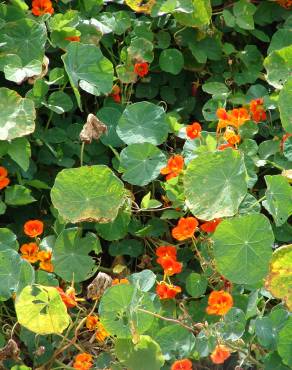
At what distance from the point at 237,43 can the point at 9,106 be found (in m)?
0.94

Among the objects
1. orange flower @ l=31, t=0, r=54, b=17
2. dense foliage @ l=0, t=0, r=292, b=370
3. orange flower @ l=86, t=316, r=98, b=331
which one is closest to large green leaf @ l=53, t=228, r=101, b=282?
dense foliage @ l=0, t=0, r=292, b=370

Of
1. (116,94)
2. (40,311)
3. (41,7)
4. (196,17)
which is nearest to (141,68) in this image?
(116,94)

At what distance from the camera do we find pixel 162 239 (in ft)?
6.99

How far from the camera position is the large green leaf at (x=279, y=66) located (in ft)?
7.41

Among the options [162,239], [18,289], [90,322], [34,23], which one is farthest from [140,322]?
[34,23]

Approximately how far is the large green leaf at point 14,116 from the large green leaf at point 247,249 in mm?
589

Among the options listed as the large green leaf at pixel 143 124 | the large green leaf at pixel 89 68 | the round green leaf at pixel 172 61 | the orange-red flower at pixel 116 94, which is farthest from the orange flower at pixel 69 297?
the round green leaf at pixel 172 61

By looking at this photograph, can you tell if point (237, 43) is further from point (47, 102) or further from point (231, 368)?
point (231, 368)

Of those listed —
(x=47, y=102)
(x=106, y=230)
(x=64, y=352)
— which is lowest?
(x=64, y=352)

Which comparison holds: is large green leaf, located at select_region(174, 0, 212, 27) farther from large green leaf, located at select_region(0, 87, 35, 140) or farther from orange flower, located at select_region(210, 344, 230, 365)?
orange flower, located at select_region(210, 344, 230, 365)

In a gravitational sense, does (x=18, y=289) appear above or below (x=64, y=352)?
above

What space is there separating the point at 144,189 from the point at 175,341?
0.55 metres

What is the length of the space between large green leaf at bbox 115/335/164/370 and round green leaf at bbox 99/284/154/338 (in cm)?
3

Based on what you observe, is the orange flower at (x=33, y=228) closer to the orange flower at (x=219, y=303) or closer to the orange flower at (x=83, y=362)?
the orange flower at (x=83, y=362)
